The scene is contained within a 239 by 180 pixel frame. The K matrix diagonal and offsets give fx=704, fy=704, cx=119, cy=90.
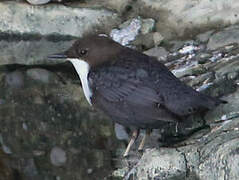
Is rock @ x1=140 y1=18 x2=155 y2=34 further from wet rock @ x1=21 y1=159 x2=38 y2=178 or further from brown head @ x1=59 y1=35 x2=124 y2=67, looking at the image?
wet rock @ x1=21 y1=159 x2=38 y2=178

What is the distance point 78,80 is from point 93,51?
120cm

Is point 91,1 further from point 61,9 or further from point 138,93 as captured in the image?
point 138,93

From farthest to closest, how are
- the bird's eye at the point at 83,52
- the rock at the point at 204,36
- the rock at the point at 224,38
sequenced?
the rock at the point at 204,36, the rock at the point at 224,38, the bird's eye at the point at 83,52

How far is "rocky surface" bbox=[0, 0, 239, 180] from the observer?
16.4ft

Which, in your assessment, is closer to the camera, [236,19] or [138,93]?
[138,93]

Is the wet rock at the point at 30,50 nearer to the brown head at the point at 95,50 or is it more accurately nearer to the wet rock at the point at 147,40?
the wet rock at the point at 147,40

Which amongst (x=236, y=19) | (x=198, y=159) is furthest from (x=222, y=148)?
(x=236, y=19)

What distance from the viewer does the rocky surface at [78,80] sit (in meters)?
4.98

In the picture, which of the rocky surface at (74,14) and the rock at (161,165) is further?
the rocky surface at (74,14)

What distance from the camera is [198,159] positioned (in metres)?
3.94

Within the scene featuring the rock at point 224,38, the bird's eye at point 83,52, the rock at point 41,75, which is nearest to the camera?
the bird's eye at point 83,52

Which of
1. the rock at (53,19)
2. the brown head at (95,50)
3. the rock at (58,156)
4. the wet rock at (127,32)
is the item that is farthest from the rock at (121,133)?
the rock at (53,19)

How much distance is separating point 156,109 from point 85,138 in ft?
4.82

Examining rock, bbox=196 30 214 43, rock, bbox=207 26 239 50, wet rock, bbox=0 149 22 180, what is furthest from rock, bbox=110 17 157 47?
wet rock, bbox=0 149 22 180
